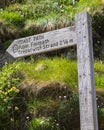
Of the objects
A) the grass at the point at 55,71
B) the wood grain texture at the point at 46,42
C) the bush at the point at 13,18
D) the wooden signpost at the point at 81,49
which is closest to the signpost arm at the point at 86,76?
the wooden signpost at the point at 81,49

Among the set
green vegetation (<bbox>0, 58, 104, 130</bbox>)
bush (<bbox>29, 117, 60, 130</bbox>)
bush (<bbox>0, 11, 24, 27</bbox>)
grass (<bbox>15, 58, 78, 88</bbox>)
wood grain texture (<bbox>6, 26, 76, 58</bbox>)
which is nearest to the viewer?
wood grain texture (<bbox>6, 26, 76, 58</bbox>)

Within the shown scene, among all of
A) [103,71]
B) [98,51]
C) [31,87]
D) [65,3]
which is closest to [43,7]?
[65,3]

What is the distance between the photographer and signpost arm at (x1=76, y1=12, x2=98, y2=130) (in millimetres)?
6146

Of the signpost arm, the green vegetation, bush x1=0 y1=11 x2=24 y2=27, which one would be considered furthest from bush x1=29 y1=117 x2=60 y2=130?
bush x1=0 y1=11 x2=24 y2=27

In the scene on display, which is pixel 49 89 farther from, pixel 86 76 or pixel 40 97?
pixel 86 76

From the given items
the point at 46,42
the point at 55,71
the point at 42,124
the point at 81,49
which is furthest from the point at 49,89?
the point at 81,49

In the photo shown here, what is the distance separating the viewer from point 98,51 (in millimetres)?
10781

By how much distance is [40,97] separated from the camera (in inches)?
321

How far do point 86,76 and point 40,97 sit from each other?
198cm

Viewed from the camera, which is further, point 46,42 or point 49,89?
point 49,89

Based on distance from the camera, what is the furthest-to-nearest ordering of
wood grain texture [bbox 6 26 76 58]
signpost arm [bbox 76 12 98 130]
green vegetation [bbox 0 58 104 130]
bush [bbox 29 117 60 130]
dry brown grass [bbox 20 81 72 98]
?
dry brown grass [bbox 20 81 72 98]
green vegetation [bbox 0 58 104 130]
bush [bbox 29 117 60 130]
wood grain texture [bbox 6 26 76 58]
signpost arm [bbox 76 12 98 130]

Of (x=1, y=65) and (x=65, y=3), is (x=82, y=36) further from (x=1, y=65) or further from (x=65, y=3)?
(x=65, y=3)

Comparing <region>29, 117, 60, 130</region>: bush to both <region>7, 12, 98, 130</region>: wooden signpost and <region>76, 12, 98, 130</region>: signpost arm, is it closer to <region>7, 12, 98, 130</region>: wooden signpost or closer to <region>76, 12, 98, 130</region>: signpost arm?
<region>7, 12, 98, 130</region>: wooden signpost

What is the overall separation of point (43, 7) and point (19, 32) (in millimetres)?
1680
